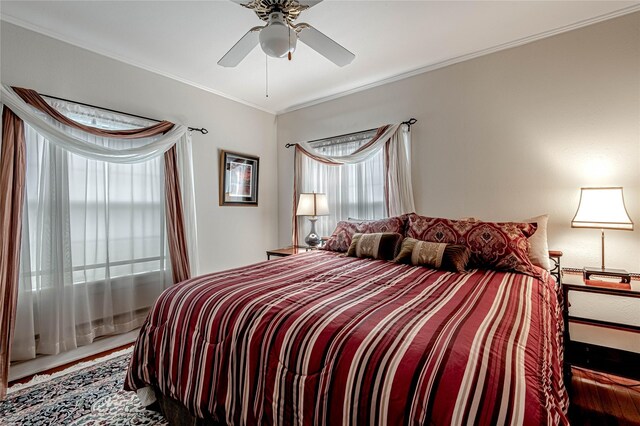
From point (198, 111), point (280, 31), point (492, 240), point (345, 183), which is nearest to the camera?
point (280, 31)

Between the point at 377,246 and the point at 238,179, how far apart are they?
219cm

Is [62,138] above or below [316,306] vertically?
above

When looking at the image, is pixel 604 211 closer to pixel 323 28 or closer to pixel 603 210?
pixel 603 210

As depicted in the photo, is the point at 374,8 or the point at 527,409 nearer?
the point at 527,409

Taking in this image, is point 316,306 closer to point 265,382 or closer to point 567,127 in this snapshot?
point 265,382

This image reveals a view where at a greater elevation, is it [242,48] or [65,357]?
[242,48]

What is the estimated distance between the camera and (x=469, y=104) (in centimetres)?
274

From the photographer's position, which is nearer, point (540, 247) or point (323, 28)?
point (540, 247)

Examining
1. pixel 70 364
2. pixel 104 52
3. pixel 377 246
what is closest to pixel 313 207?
pixel 377 246

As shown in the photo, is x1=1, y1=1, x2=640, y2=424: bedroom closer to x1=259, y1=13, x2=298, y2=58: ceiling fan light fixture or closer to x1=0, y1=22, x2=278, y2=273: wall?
x1=0, y1=22, x2=278, y2=273: wall

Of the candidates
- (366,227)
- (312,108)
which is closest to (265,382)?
(366,227)

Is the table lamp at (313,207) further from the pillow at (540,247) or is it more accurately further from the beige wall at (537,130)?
the pillow at (540,247)

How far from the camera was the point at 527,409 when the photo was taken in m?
0.69

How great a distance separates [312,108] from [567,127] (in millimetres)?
2705
